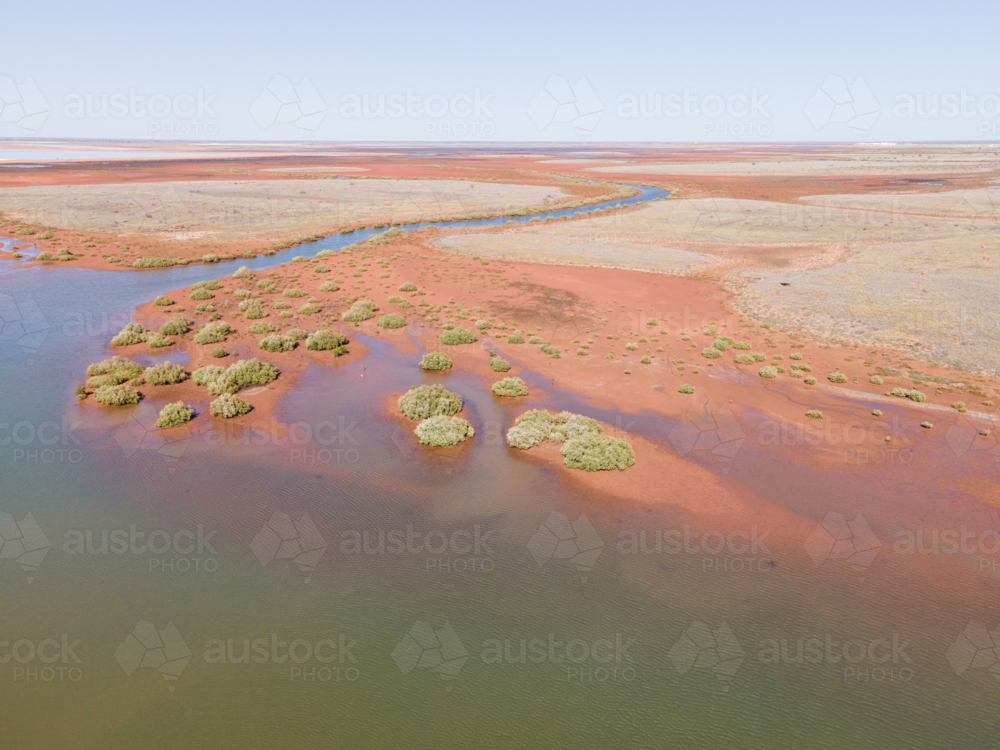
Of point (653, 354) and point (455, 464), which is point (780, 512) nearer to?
point (455, 464)

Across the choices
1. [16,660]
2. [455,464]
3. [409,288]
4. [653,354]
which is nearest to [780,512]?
[455,464]

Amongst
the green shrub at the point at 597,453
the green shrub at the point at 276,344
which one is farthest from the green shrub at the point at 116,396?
the green shrub at the point at 597,453

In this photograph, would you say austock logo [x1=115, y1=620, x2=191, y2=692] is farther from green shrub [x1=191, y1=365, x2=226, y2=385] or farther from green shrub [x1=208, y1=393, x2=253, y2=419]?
green shrub [x1=191, y1=365, x2=226, y2=385]

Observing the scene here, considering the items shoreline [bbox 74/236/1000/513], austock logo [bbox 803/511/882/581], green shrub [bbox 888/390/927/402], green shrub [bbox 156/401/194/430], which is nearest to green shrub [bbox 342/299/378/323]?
shoreline [bbox 74/236/1000/513]

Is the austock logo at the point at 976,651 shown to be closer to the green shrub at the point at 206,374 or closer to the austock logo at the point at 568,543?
the austock logo at the point at 568,543

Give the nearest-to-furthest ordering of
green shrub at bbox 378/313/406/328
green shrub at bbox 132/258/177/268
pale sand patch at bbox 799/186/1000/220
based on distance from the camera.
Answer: green shrub at bbox 378/313/406/328 < green shrub at bbox 132/258/177/268 < pale sand patch at bbox 799/186/1000/220

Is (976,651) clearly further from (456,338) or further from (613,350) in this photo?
(456,338)
